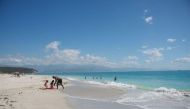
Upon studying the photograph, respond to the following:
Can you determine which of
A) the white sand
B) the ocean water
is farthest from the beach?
the ocean water

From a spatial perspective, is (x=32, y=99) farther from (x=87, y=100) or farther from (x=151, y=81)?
(x=151, y=81)

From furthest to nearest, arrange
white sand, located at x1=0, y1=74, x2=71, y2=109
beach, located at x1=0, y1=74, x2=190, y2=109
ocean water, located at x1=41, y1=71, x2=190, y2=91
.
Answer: ocean water, located at x1=41, y1=71, x2=190, y2=91
beach, located at x1=0, y1=74, x2=190, y2=109
white sand, located at x1=0, y1=74, x2=71, y2=109

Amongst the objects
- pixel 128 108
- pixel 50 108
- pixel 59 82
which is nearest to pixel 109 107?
pixel 128 108

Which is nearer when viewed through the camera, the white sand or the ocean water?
the white sand

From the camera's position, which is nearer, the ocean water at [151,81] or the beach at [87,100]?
the beach at [87,100]

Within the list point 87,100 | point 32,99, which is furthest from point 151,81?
point 32,99

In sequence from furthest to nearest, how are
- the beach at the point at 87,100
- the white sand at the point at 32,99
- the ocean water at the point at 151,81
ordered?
the ocean water at the point at 151,81
the beach at the point at 87,100
the white sand at the point at 32,99

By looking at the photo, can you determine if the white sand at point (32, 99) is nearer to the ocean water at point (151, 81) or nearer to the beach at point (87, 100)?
the beach at point (87, 100)

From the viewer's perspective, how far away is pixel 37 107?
1204 cm

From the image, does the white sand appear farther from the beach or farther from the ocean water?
the ocean water

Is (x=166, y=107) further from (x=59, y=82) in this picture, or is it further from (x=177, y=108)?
(x=59, y=82)

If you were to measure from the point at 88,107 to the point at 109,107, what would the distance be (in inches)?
42.7

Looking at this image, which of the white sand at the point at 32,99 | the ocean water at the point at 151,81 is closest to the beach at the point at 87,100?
the white sand at the point at 32,99

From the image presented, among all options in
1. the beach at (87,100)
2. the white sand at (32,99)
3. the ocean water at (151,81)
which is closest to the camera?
the white sand at (32,99)
